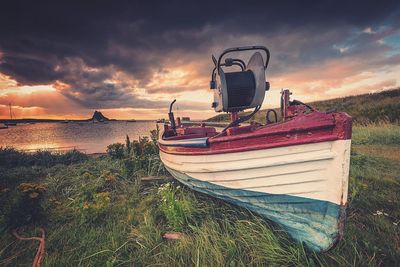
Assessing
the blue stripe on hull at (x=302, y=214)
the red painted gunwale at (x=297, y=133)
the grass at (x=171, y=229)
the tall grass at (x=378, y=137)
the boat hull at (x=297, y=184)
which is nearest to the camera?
the red painted gunwale at (x=297, y=133)

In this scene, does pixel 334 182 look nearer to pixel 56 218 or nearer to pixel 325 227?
pixel 325 227

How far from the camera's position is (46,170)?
772 centimetres

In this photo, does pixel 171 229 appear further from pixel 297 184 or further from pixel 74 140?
pixel 74 140

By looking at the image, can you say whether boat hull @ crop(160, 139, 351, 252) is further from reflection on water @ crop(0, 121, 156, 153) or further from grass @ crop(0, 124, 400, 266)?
reflection on water @ crop(0, 121, 156, 153)

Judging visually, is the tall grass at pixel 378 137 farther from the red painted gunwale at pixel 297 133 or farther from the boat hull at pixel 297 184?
the red painted gunwale at pixel 297 133

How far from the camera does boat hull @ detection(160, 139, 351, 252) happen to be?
2.40 metres

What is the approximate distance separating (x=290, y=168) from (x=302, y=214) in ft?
2.12

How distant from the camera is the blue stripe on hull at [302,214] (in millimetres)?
2512

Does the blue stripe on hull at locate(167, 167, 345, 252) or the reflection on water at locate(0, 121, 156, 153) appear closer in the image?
the blue stripe on hull at locate(167, 167, 345, 252)

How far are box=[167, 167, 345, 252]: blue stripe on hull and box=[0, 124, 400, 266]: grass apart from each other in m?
0.21

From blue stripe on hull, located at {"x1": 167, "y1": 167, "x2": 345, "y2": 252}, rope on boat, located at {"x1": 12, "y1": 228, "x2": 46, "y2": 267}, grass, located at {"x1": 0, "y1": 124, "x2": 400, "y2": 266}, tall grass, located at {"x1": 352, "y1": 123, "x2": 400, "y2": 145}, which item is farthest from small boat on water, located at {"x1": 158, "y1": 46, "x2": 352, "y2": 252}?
tall grass, located at {"x1": 352, "y1": 123, "x2": 400, "y2": 145}

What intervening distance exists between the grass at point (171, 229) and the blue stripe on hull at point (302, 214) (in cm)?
21

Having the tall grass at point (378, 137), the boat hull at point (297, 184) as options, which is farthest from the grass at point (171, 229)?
the tall grass at point (378, 137)

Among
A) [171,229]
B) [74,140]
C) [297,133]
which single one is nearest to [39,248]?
[171,229]
